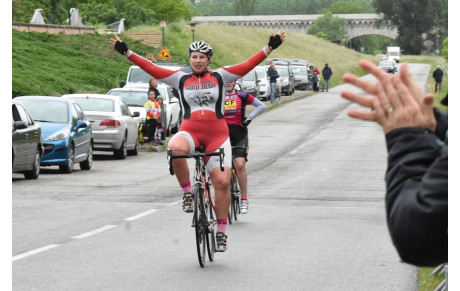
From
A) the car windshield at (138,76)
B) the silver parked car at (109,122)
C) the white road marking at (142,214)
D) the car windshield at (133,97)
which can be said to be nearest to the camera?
the white road marking at (142,214)

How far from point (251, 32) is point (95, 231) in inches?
4320

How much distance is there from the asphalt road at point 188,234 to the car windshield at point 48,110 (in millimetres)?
1220

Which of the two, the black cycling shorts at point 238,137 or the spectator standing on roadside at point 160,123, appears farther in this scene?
the spectator standing on roadside at point 160,123

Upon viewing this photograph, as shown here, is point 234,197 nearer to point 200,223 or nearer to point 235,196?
point 235,196

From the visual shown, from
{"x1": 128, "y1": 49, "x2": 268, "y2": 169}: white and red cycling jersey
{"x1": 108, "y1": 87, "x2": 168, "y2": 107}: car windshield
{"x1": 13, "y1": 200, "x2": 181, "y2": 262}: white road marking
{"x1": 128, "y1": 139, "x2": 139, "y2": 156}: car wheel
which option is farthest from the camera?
{"x1": 108, "y1": 87, "x2": 168, "y2": 107}: car windshield

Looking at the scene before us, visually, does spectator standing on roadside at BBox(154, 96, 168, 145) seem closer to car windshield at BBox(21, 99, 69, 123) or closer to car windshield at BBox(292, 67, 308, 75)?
car windshield at BBox(21, 99, 69, 123)

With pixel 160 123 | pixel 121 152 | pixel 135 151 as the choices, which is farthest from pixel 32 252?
pixel 160 123

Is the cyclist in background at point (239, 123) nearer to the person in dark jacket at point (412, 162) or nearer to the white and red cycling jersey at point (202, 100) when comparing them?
the white and red cycling jersey at point (202, 100)

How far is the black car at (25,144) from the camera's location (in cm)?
2094

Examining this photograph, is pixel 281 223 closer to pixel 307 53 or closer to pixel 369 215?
pixel 369 215

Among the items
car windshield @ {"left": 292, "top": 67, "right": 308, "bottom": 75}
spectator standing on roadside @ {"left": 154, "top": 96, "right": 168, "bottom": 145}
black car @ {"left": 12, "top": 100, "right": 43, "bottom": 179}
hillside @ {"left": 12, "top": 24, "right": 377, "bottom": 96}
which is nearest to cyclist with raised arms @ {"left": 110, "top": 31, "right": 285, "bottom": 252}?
black car @ {"left": 12, "top": 100, "right": 43, "bottom": 179}

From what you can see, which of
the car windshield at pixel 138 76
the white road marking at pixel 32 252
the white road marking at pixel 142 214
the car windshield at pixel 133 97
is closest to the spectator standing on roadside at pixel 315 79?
the car windshield at pixel 138 76

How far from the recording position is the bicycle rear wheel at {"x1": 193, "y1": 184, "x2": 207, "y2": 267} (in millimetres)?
10695

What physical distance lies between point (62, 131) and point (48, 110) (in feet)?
3.47
